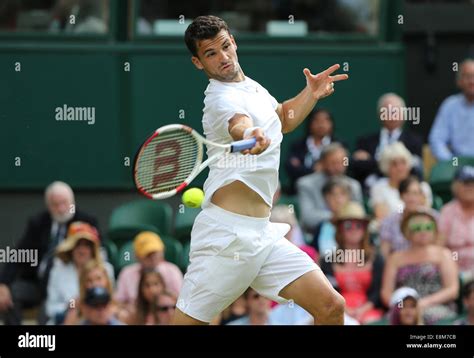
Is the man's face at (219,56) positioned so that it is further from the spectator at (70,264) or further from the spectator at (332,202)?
the spectator at (332,202)

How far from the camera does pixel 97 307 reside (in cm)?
948

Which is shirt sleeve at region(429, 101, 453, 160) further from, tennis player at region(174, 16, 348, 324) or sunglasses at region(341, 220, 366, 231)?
tennis player at region(174, 16, 348, 324)

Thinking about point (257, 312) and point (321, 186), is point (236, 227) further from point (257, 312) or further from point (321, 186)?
point (321, 186)

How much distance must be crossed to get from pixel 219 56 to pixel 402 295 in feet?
9.59

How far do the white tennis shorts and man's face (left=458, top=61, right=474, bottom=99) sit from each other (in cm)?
384

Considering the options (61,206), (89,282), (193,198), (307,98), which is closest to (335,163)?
(61,206)

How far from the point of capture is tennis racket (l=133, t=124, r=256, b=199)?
718cm

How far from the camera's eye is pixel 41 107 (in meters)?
11.1

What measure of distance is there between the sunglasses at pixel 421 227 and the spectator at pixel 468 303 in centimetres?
46

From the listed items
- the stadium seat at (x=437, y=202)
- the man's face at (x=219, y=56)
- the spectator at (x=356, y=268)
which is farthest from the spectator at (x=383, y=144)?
the man's face at (x=219, y=56)

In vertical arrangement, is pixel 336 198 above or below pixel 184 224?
above

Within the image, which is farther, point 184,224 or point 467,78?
point 467,78
